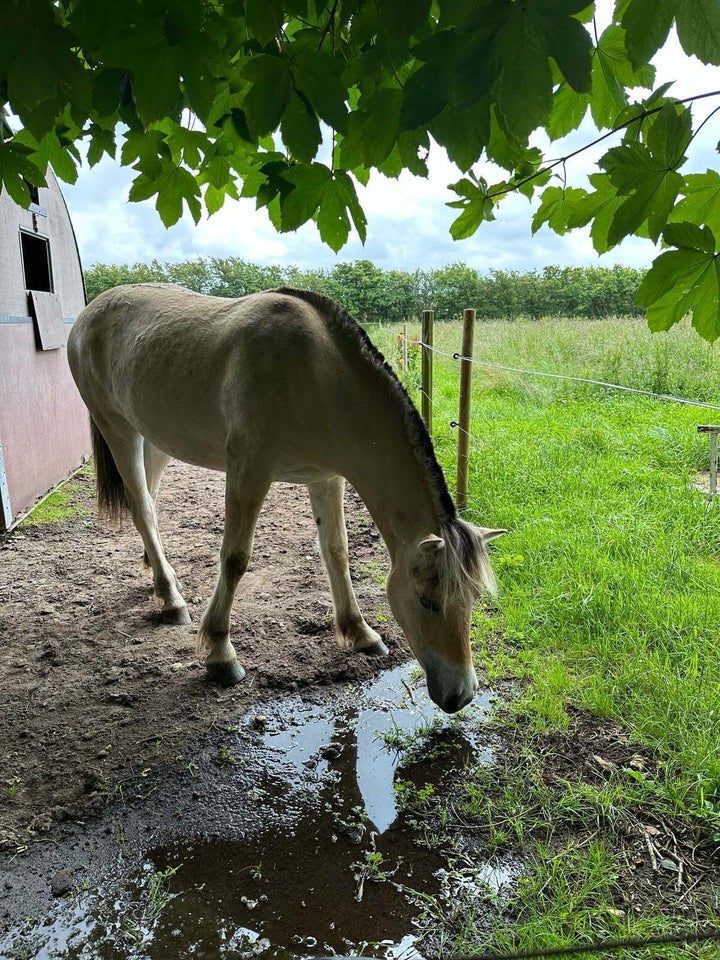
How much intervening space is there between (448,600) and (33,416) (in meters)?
5.23

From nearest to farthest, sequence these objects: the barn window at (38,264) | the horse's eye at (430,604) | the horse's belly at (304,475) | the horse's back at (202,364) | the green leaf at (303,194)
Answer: the green leaf at (303,194), the horse's eye at (430,604), the horse's back at (202,364), the horse's belly at (304,475), the barn window at (38,264)

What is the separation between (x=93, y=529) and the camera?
206 inches

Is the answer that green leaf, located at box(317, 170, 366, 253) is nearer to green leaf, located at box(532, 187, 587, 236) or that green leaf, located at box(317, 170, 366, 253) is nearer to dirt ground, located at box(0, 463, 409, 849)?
green leaf, located at box(532, 187, 587, 236)

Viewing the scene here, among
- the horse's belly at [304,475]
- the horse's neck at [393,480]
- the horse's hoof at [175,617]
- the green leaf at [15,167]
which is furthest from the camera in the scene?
the horse's hoof at [175,617]

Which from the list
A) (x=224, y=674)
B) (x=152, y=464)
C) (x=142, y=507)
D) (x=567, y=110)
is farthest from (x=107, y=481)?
(x=567, y=110)

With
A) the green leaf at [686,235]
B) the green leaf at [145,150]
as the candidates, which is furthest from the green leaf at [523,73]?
the green leaf at [145,150]

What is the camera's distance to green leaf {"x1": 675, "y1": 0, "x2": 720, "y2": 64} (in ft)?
2.99

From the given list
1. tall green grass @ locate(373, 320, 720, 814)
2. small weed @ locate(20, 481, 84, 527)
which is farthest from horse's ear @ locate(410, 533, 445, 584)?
small weed @ locate(20, 481, 84, 527)

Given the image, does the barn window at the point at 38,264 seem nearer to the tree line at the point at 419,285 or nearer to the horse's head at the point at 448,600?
the tree line at the point at 419,285

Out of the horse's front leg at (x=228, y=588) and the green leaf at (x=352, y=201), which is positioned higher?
the green leaf at (x=352, y=201)

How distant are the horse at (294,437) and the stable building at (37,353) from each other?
2.03 m

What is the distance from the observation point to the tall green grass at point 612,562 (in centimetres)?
254

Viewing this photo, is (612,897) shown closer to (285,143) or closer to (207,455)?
(285,143)

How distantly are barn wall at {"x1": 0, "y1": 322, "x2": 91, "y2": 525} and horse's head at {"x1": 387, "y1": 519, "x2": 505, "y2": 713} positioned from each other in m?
4.41
